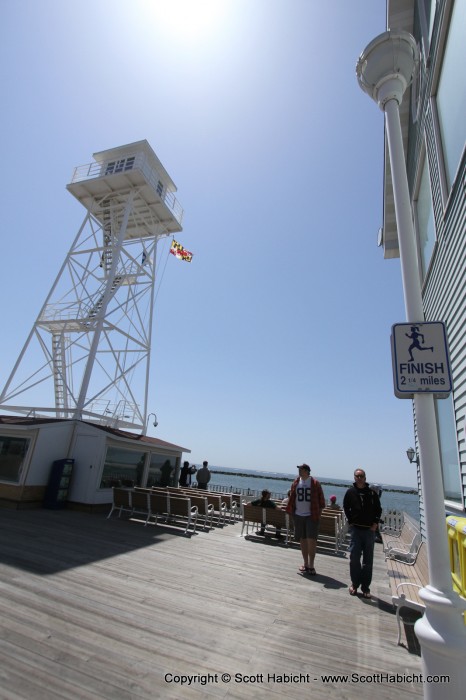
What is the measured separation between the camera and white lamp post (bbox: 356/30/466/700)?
2102mm

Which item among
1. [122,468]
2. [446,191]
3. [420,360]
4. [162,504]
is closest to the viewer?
[420,360]

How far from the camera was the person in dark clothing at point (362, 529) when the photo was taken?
539cm

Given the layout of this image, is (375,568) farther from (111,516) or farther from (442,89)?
(442,89)

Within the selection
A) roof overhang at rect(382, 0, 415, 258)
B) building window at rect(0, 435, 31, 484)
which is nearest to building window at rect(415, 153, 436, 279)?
roof overhang at rect(382, 0, 415, 258)

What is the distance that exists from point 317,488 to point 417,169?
6.92 meters

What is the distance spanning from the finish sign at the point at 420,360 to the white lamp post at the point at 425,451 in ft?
0.31

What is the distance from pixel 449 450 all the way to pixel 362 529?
1830 millimetres

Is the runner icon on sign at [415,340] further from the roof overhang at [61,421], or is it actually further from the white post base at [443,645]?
the roof overhang at [61,421]

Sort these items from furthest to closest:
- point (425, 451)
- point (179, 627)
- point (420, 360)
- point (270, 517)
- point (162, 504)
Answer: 1. point (162, 504)
2. point (270, 517)
3. point (179, 627)
4. point (420, 360)
5. point (425, 451)

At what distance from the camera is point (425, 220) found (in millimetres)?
7387

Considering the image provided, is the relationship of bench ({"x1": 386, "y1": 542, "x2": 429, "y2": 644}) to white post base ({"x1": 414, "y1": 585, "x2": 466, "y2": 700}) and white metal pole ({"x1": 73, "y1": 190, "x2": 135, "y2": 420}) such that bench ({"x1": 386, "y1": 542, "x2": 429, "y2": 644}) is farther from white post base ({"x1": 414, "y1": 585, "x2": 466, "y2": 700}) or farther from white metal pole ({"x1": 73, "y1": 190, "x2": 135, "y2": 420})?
white metal pole ({"x1": 73, "y1": 190, "x2": 135, "y2": 420})

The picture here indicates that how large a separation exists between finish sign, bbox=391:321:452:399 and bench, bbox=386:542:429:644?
8.87 feet

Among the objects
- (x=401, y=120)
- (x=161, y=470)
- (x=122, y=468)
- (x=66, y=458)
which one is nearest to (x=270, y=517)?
(x=122, y=468)

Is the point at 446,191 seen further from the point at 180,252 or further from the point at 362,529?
the point at 180,252
